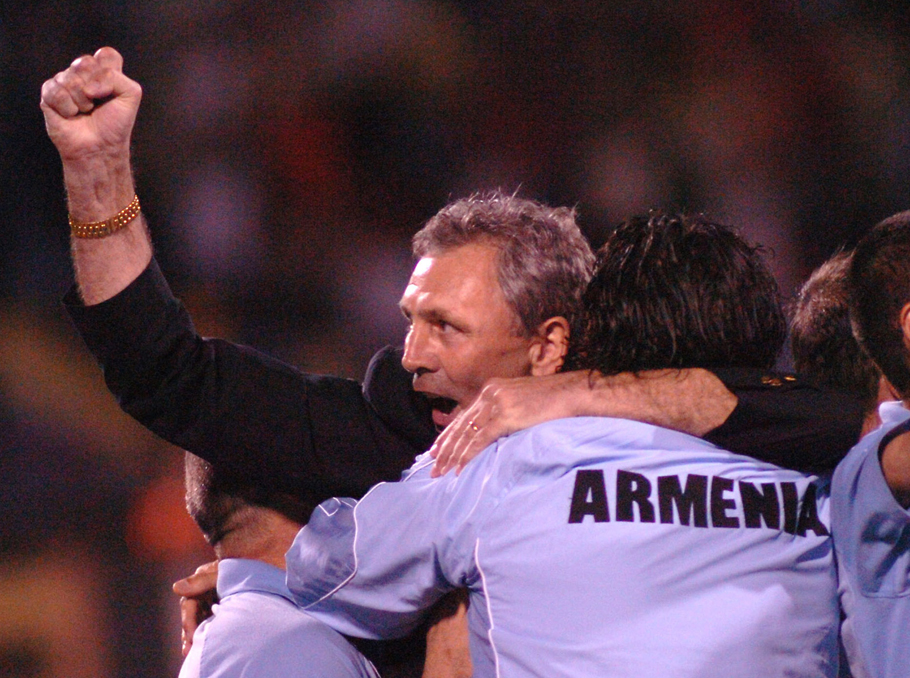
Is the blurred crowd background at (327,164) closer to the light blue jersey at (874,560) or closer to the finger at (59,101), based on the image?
the finger at (59,101)

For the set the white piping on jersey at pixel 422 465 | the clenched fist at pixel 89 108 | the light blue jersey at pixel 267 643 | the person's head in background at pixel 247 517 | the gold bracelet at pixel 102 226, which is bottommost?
the light blue jersey at pixel 267 643

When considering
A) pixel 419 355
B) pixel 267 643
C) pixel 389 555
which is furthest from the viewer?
pixel 419 355

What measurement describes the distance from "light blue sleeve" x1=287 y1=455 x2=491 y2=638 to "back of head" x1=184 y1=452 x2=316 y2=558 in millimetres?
246

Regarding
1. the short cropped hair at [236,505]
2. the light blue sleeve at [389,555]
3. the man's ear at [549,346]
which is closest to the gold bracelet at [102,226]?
the short cropped hair at [236,505]

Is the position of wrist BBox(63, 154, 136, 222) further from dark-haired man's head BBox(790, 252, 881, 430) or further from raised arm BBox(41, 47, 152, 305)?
dark-haired man's head BBox(790, 252, 881, 430)

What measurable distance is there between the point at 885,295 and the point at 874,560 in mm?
411

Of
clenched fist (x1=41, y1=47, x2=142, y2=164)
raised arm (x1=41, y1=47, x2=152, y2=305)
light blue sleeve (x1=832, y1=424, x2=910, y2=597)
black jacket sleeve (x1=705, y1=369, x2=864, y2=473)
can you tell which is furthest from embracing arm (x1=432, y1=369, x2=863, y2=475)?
clenched fist (x1=41, y1=47, x2=142, y2=164)

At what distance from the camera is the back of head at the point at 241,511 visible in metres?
1.63

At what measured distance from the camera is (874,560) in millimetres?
1169

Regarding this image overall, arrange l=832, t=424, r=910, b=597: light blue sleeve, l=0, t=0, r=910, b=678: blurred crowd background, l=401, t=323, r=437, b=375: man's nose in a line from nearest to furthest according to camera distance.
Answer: l=832, t=424, r=910, b=597: light blue sleeve, l=401, t=323, r=437, b=375: man's nose, l=0, t=0, r=910, b=678: blurred crowd background

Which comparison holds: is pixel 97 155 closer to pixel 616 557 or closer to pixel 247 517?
pixel 247 517

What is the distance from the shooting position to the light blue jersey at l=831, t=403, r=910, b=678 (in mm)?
1146

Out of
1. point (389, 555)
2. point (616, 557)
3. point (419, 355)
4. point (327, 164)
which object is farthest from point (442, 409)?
point (327, 164)

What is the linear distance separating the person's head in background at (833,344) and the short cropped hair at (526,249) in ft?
1.31
